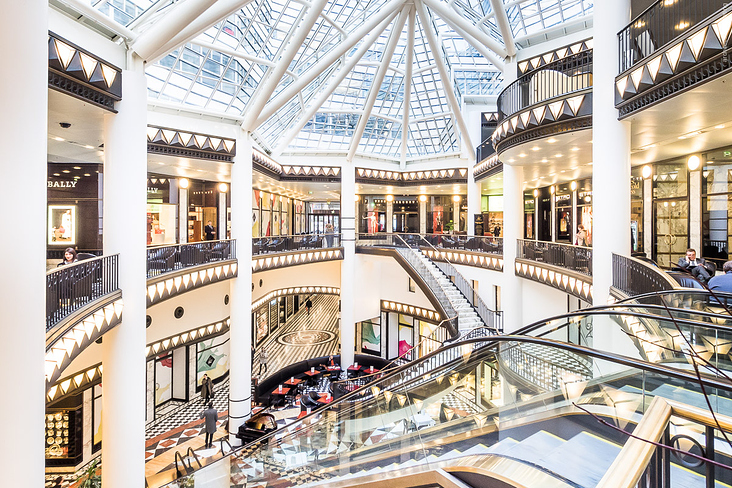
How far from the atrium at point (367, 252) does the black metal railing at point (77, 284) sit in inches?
3.2

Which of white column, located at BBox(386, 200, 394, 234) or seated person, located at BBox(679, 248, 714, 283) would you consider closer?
seated person, located at BBox(679, 248, 714, 283)

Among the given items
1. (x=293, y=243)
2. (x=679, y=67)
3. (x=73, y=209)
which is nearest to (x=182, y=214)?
(x=73, y=209)

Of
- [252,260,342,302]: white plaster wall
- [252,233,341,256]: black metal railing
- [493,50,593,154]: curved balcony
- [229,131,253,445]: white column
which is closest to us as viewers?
[493,50,593,154]: curved balcony

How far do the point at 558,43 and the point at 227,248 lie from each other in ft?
46.6

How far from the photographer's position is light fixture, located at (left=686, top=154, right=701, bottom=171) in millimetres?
11279

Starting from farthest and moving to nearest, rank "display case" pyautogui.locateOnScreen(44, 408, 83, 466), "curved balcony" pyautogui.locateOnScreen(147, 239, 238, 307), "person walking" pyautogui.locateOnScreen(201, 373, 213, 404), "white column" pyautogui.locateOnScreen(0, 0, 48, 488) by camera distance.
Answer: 1. "person walking" pyautogui.locateOnScreen(201, 373, 213, 404)
2. "display case" pyautogui.locateOnScreen(44, 408, 83, 466)
3. "curved balcony" pyautogui.locateOnScreen(147, 239, 238, 307)
4. "white column" pyautogui.locateOnScreen(0, 0, 48, 488)

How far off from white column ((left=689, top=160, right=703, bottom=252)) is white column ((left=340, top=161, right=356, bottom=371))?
52.0 feet

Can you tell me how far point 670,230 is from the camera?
12.3m

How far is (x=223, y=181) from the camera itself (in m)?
20.5

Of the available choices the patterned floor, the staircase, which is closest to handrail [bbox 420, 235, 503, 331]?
the staircase

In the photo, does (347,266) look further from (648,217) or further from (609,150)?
(609,150)

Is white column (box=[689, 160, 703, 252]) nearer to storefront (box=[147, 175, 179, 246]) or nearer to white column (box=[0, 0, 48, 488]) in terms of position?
white column (box=[0, 0, 48, 488])

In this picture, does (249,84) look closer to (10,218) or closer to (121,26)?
(121,26)

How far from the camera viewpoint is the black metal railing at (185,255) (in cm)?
1178
